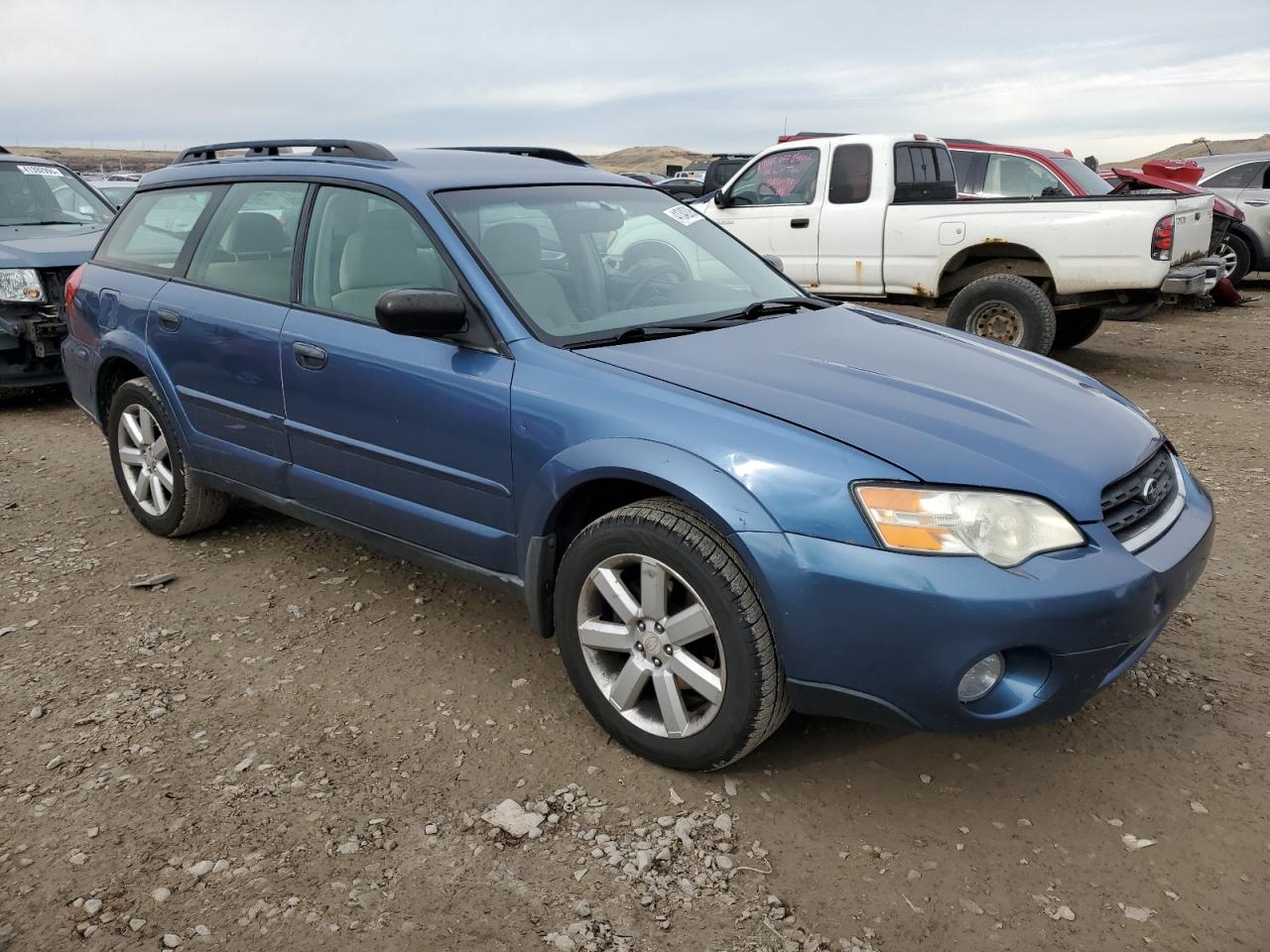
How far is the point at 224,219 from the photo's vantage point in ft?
13.6

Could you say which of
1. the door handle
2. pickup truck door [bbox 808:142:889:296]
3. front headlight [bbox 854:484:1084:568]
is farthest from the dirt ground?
pickup truck door [bbox 808:142:889:296]

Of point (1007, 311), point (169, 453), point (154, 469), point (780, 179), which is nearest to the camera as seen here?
point (169, 453)

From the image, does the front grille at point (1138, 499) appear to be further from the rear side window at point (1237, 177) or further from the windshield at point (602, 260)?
the rear side window at point (1237, 177)

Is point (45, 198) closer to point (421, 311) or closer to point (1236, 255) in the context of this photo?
point (421, 311)

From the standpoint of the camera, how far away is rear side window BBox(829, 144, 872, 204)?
28.5 ft

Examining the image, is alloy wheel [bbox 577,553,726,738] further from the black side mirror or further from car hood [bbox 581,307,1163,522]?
the black side mirror

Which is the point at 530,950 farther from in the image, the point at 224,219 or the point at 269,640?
the point at 224,219

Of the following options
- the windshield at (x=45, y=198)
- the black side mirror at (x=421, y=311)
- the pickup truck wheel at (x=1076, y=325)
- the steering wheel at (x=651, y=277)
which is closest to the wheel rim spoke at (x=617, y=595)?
the black side mirror at (x=421, y=311)

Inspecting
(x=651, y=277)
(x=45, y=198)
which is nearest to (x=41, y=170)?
(x=45, y=198)

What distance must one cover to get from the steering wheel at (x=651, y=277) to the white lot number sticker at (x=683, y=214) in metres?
0.39

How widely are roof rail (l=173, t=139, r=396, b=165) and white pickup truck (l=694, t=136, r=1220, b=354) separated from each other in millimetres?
5412

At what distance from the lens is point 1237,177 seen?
13.2 m

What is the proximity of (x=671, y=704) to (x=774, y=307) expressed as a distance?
5.09ft

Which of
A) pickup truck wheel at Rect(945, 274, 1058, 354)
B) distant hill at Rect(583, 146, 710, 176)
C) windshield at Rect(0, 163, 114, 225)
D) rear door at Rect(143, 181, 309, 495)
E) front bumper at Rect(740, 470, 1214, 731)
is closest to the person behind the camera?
front bumper at Rect(740, 470, 1214, 731)
